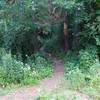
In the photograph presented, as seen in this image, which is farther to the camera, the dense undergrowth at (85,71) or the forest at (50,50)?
the forest at (50,50)

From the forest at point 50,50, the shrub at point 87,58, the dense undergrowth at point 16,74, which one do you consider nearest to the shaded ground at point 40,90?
the forest at point 50,50

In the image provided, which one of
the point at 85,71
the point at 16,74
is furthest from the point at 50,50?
the point at 16,74

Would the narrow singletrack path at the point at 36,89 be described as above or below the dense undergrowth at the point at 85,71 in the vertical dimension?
below

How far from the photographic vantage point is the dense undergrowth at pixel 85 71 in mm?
8445

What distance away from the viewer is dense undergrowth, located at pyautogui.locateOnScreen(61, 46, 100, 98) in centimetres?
845

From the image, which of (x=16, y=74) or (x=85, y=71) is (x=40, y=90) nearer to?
(x=16, y=74)

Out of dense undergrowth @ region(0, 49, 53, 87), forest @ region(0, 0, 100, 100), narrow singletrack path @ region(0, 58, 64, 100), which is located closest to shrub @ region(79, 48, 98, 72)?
forest @ region(0, 0, 100, 100)

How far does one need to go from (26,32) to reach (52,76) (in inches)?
105

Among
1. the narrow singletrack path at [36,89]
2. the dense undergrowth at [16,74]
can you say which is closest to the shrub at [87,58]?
the narrow singletrack path at [36,89]

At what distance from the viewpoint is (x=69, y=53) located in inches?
486

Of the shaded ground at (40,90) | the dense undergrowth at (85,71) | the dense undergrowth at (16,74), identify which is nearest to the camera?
the shaded ground at (40,90)

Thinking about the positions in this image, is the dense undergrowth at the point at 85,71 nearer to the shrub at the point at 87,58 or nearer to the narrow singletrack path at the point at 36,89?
the shrub at the point at 87,58

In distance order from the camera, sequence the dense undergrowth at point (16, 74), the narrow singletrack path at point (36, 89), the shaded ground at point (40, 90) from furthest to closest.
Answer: the dense undergrowth at point (16, 74) → the narrow singletrack path at point (36, 89) → the shaded ground at point (40, 90)

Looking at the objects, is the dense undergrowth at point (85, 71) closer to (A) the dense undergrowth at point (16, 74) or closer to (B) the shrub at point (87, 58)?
(B) the shrub at point (87, 58)
